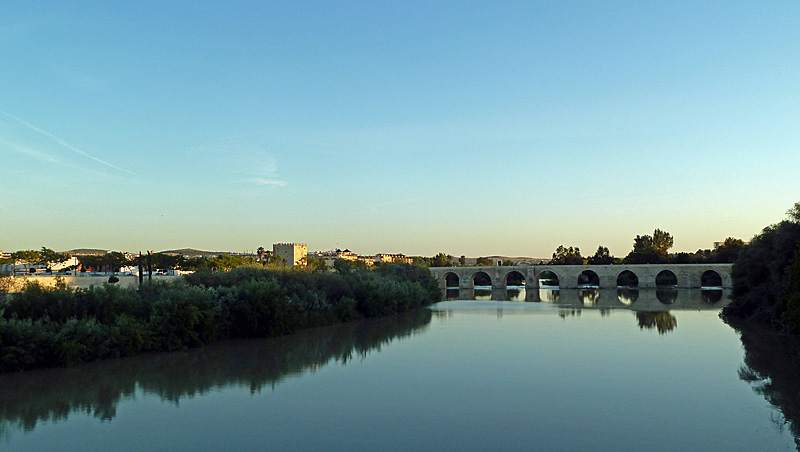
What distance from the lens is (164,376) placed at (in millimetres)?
11805

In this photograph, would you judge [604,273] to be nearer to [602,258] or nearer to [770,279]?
[602,258]

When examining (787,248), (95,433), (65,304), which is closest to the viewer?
(95,433)

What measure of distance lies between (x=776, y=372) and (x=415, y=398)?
775cm

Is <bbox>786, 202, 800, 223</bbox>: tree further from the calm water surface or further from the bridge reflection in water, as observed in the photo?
the bridge reflection in water

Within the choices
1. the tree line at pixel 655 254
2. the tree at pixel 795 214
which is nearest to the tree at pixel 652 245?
the tree line at pixel 655 254

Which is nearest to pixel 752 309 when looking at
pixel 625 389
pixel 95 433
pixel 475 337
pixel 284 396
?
pixel 475 337

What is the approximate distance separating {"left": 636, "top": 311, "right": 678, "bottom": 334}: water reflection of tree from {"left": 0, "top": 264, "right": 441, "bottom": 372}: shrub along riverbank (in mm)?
11545

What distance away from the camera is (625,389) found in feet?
33.9

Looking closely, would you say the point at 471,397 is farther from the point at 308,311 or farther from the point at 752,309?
the point at 752,309

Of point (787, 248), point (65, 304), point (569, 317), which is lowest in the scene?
point (569, 317)

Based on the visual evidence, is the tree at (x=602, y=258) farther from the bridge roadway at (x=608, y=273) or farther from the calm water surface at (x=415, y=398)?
the calm water surface at (x=415, y=398)

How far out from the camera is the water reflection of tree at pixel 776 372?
27.8ft

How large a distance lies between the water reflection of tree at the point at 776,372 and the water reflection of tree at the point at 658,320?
8.92 feet

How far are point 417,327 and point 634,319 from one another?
378 inches
